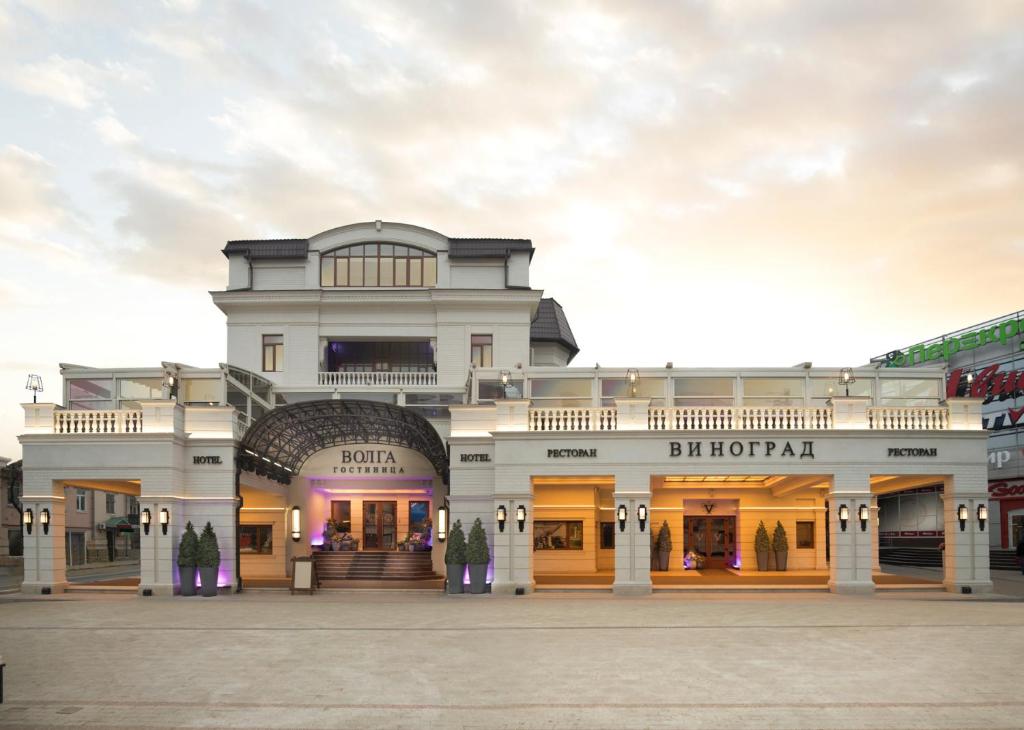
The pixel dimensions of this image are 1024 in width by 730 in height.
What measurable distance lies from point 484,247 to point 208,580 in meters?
19.0

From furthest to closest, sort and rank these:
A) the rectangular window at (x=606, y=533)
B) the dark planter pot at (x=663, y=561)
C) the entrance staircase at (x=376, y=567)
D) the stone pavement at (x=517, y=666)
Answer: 1. the rectangular window at (x=606, y=533)
2. the dark planter pot at (x=663, y=561)
3. the entrance staircase at (x=376, y=567)
4. the stone pavement at (x=517, y=666)

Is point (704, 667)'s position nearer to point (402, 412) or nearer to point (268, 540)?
point (402, 412)

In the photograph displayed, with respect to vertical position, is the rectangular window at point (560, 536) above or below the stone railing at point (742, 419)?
below

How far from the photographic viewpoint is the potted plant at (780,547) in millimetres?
35875

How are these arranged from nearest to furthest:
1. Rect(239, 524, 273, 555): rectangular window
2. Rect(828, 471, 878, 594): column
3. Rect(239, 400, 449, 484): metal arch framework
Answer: Rect(828, 471, 878, 594): column
Rect(239, 400, 449, 484): metal arch framework
Rect(239, 524, 273, 555): rectangular window

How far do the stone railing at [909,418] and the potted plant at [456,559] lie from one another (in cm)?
1299

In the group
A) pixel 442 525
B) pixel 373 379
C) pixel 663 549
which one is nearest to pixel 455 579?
pixel 442 525

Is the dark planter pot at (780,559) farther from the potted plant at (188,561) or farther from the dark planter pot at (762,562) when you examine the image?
the potted plant at (188,561)

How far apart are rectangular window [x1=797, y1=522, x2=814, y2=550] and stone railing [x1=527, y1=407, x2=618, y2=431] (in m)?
11.4

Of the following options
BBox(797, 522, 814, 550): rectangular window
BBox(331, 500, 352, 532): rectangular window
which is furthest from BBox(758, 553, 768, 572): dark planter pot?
BBox(331, 500, 352, 532): rectangular window

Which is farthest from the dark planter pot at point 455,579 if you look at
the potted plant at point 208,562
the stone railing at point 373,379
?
the stone railing at point 373,379

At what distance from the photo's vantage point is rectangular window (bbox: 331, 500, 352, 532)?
39781 mm

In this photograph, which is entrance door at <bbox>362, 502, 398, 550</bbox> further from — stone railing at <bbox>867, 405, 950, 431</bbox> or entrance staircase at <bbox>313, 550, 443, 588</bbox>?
stone railing at <bbox>867, 405, 950, 431</bbox>

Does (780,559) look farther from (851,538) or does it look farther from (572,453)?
A: (572,453)
